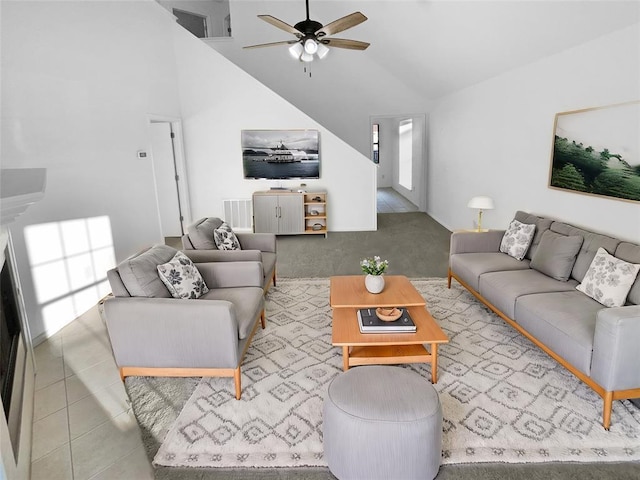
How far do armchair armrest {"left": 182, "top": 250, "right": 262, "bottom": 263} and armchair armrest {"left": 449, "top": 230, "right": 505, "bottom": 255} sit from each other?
7.00 ft

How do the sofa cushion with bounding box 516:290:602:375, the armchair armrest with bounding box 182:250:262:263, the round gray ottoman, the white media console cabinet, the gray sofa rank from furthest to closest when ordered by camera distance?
the white media console cabinet, the armchair armrest with bounding box 182:250:262:263, the sofa cushion with bounding box 516:290:602:375, the gray sofa, the round gray ottoman

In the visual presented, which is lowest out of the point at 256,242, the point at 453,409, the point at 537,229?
the point at 453,409

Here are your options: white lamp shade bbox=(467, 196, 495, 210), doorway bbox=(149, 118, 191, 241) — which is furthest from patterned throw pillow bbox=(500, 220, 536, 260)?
doorway bbox=(149, 118, 191, 241)

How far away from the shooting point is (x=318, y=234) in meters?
7.37

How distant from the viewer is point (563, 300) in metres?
3.01

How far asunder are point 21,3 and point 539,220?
16.9ft

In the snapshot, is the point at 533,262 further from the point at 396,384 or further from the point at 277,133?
the point at 277,133

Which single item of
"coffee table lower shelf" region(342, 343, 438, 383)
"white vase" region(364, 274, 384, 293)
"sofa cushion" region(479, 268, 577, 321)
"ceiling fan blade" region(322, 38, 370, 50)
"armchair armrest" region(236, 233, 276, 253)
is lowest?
"coffee table lower shelf" region(342, 343, 438, 383)

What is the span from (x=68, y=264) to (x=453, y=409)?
3.68m

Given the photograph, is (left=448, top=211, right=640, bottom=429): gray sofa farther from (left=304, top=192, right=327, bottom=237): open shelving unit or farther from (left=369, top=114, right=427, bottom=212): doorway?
(left=369, top=114, right=427, bottom=212): doorway

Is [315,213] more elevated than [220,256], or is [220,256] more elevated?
[220,256]

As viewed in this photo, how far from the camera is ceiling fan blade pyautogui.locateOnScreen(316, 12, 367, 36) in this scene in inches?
144

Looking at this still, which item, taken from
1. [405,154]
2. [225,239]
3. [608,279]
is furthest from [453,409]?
[405,154]

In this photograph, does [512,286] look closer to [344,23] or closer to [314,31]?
[344,23]
